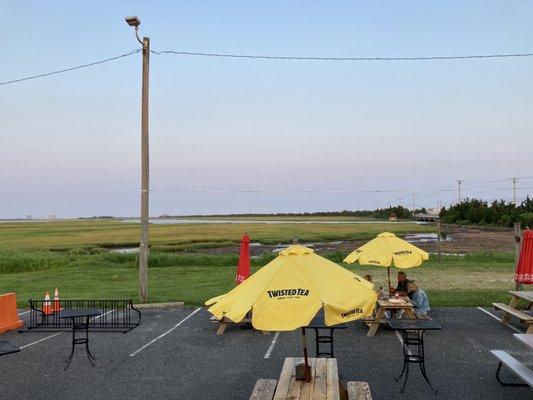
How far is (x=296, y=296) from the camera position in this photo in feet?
18.4

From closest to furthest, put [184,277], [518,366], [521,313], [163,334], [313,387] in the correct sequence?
[313,387] → [518,366] → [521,313] → [163,334] → [184,277]

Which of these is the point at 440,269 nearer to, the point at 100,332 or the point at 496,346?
the point at 496,346

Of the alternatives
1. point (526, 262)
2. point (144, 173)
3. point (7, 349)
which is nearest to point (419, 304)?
point (526, 262)

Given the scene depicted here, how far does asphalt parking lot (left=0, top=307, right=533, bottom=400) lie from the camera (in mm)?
8516

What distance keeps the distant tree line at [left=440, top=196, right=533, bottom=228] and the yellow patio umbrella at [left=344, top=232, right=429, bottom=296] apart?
6432 cm

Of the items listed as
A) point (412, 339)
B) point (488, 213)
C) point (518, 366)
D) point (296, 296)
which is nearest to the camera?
point (296, 296)

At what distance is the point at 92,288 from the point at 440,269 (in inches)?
677

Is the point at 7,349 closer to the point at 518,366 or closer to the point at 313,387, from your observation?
the point at 313,387

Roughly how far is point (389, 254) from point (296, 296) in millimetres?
7525

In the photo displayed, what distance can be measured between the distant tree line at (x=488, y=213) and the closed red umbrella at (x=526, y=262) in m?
62.7

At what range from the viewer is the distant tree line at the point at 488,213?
82500 mm

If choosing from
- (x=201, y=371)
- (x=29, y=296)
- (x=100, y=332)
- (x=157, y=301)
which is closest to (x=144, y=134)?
(x=157, y=301)

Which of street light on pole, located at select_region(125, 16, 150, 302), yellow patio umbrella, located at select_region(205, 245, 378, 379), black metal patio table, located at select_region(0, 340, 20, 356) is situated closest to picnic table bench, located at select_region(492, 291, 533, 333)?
yellow patio umbrella, located at select_region(205, 245, 378, 379)

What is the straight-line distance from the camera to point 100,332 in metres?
13.1
